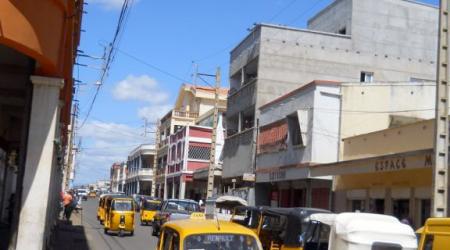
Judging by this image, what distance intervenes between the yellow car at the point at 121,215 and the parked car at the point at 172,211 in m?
1.40

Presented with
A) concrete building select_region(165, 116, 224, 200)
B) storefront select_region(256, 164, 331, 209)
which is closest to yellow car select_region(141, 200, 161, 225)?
storefront select_region(256, 164, 331, 209)

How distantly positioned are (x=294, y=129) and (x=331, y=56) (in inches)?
376

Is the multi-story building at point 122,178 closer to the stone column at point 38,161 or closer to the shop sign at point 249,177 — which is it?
the shop sign at point 249,177

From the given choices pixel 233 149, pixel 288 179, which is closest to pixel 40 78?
pixel 288 179

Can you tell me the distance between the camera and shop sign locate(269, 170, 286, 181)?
3576 cm

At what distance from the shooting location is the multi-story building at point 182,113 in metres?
82.7

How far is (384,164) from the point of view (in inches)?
923

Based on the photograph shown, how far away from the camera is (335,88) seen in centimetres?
3256

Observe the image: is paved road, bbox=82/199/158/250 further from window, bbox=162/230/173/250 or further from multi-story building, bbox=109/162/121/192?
multi-story building, bbox=109/162/121/192

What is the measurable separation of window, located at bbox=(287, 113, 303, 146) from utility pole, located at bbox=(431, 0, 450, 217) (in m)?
17.8

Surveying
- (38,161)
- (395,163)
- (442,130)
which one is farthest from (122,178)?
(38,161)

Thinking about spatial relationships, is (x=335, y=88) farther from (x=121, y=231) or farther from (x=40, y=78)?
(x=40, y=78)

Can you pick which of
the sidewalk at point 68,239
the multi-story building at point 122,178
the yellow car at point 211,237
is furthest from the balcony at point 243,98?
the multi-story building at point 122,178

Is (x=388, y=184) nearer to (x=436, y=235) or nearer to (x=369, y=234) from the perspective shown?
(x=369, y=234)
